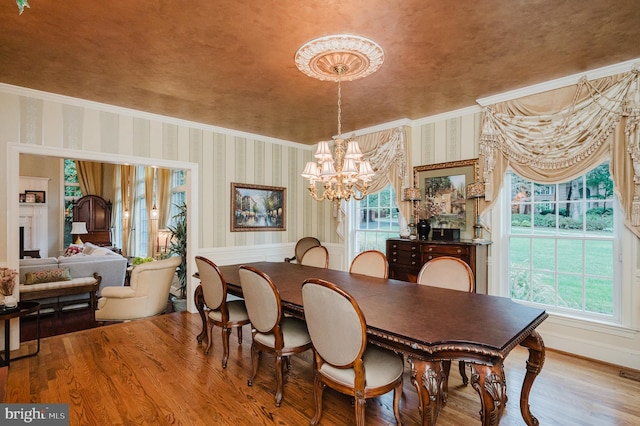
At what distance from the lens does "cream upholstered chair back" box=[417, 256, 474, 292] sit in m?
2.63

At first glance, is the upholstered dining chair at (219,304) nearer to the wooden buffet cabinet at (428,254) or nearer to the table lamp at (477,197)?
the wooden buffet cabinet at (428,254)

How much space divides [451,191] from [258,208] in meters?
3.00

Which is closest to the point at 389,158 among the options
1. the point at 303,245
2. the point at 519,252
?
the point at 519,252

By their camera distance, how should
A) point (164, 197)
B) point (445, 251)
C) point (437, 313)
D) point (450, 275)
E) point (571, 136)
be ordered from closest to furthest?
1. point (437, 313)
2. point (450, 275)
3. point (571, 136)
4. point (445, 251)
5. point (164, 197)

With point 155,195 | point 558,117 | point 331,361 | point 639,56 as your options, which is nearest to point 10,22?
point 331,361

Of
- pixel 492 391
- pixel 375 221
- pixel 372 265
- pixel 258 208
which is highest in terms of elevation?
pixel 258 208

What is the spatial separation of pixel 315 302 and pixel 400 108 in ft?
9.69

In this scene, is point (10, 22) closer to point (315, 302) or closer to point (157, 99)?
point (157, 99)

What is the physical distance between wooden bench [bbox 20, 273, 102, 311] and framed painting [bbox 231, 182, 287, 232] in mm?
2260

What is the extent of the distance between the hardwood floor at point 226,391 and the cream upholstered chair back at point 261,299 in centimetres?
57

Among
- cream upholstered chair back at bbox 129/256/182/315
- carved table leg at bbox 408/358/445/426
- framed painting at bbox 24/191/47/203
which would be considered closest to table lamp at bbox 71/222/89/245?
framed painting at bbox 24/191/47/203

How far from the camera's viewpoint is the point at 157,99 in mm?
3619

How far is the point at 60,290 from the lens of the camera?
444 cm

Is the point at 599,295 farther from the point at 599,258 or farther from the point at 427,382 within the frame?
the point at 427,382
